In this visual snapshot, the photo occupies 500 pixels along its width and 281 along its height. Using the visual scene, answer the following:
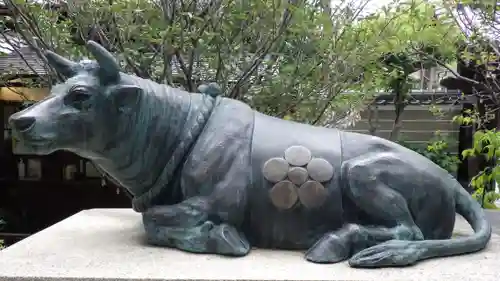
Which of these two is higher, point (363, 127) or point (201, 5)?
point (201, 5)

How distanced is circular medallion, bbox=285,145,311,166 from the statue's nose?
91 cm

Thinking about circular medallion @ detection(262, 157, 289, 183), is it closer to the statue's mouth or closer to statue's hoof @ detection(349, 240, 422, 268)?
statue's hoof @ detection(349, 240, 422, 268)

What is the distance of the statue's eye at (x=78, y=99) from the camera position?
1.90m

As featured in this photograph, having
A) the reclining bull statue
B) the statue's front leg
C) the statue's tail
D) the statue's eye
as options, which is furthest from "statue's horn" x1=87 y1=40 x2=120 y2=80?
the statue's tail

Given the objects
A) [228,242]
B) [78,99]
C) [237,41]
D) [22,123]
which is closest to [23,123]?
[22,123]

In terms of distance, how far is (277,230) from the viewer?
2018mm

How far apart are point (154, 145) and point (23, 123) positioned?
1.53 feet

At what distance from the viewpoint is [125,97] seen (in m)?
1.96

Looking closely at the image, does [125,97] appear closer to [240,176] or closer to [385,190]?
[240,176]

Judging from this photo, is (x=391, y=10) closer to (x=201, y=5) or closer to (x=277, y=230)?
(x=201, y=5)

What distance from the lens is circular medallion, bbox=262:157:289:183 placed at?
1990 mm

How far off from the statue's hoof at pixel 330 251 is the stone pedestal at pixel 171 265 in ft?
0.11

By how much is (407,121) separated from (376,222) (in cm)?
501

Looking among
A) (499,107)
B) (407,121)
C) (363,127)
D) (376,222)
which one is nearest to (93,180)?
(363,127)
